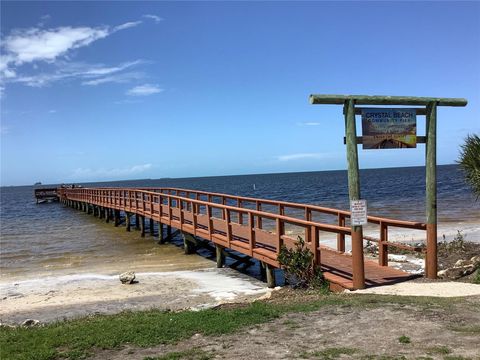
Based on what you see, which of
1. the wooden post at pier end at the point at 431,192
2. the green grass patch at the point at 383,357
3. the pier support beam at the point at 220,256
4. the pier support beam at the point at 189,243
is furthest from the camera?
the pier support beam at the point at 189,243

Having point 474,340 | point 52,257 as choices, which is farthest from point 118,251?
point 474,340

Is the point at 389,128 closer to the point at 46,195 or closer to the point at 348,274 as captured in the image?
the point at 348,274

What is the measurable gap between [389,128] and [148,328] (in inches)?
209

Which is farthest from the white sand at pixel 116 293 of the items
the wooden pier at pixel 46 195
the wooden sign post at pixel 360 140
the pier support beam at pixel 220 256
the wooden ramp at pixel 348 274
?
A: the wooden pier at pixel 46 195

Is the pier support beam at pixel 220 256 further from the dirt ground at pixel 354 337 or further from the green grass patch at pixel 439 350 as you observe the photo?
the green grass patch at pixel 439 350

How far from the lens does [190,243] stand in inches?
706

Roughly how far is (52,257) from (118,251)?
8.16 ft

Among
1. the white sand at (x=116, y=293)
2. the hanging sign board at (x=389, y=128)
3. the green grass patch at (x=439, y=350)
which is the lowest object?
the white sand at (x=116, y=293)

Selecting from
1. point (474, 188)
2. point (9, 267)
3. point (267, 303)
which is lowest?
point (9, 267)

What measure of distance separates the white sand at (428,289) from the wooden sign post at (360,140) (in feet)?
1.30

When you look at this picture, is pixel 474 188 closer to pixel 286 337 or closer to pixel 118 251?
pixel 286 337

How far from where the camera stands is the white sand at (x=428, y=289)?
7.58 meters

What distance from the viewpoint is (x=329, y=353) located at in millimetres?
4918

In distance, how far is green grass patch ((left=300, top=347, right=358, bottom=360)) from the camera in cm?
483
